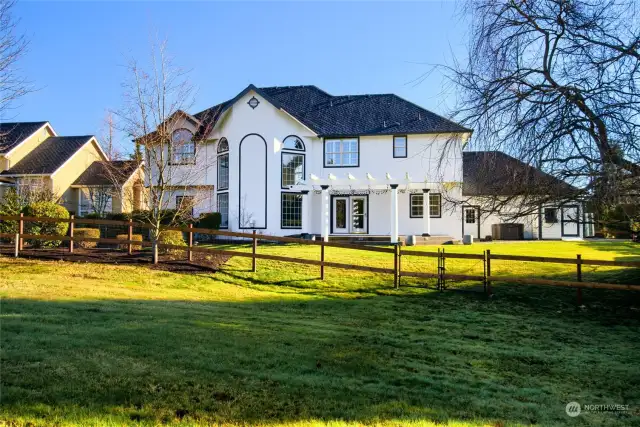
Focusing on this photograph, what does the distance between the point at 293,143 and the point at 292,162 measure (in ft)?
3.45

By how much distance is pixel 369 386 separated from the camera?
16.3 feet

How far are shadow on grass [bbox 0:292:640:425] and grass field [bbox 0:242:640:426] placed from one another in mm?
23

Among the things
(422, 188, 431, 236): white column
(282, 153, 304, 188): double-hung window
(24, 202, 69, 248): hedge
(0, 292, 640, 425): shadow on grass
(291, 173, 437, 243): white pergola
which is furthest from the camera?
(282, 153, 304, 188): double-hung window

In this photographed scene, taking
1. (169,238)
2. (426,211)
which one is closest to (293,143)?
(426,211)

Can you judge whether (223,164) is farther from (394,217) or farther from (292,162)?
(394,217)

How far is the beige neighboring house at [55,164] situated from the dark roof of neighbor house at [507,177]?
27374mm

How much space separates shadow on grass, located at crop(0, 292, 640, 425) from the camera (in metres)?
4.14

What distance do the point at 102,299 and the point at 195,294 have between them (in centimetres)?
231

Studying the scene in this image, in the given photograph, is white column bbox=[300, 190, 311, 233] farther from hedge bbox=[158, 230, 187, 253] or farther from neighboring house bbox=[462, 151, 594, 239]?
neighboring house bbox=[462, 151, 594, 239]

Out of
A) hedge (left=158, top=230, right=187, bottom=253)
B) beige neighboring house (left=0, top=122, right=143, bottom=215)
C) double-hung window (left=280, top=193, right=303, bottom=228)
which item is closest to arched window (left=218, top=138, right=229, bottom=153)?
double-hung window (left=280, top=193, right=303, bottom=228)

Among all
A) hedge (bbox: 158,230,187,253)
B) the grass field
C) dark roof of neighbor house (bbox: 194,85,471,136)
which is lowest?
the grass field

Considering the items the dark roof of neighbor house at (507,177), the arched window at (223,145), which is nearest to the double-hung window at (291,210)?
the arched window at (223,145)

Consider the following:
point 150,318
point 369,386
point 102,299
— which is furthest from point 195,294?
point 369,386

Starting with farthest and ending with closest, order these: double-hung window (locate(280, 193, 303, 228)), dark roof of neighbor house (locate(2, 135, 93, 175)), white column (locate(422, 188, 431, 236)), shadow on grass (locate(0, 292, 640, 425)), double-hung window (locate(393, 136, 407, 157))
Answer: dark roof of neighbor house (locate(2, 135, 93, 175))
double-hung window (locate(393, 136, 407, 157))
double-hung window (locate(280, 193, 303, 228))
white column (locate(422, 188, 431, 236))
shadow on grass (locate(0, 292, 640, 425))
